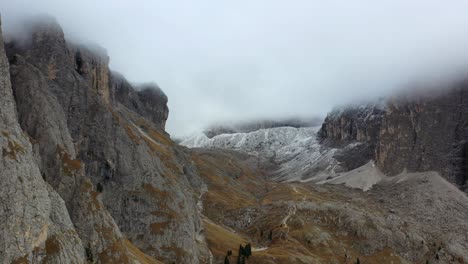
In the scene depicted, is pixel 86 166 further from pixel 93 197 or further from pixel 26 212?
pixel 26 212

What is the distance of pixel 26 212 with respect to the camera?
207ft

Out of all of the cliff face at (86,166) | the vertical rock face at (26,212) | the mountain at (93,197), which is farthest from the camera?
the cliff face at (86,166)

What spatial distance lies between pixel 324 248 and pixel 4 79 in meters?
138

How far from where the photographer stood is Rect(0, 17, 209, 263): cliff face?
2980 inches

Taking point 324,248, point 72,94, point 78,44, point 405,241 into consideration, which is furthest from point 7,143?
point 405,241

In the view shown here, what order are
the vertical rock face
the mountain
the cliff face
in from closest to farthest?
1. the vertical rock face
2. the mountain
3. the cliff face

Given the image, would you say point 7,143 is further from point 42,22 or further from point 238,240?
point 238,240

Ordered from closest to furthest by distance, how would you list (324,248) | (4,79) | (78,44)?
1. (4,79)
2. (78,44)
3. (324,248)

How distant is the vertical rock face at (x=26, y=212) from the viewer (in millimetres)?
59812

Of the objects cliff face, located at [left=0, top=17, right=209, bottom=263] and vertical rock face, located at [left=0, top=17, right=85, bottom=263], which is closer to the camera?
vertical rock face, located at [left=0, top=17, right=85, bottom=263]

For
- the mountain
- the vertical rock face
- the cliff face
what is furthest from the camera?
the cliff face

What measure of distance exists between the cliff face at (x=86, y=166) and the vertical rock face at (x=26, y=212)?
0.75 ft

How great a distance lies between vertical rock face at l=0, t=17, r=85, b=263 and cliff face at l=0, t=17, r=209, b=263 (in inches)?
9.0

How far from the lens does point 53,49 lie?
11656 centimetres
